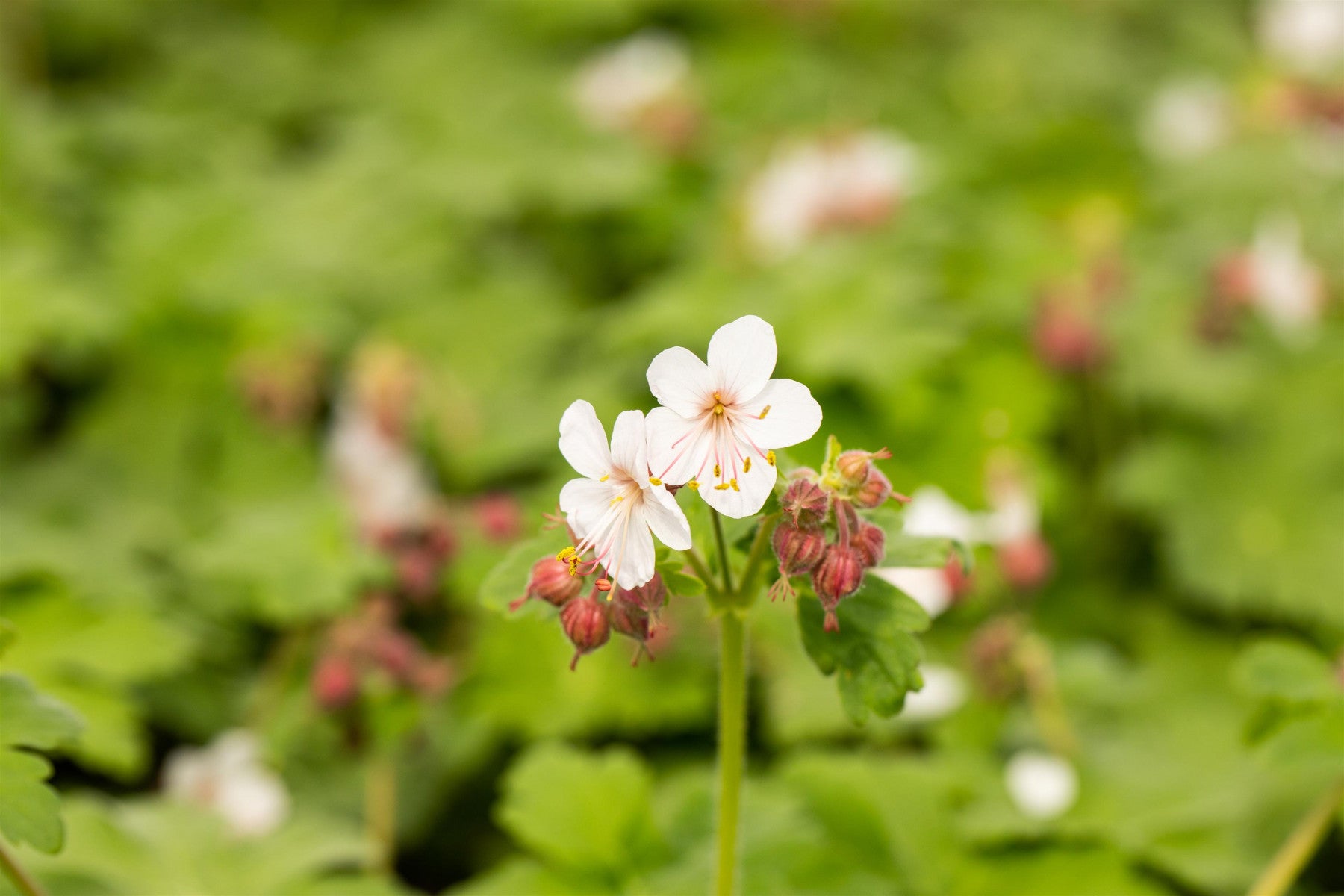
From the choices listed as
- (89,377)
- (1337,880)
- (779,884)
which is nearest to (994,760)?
(1337,880)

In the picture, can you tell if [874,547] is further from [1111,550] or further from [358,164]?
[358,164]

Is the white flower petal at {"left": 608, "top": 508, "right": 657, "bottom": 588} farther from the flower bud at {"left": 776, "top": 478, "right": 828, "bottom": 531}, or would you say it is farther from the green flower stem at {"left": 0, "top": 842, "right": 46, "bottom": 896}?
the green flower stem at {"left": 0, "top": 842, "right": 46, "bottom": 896}

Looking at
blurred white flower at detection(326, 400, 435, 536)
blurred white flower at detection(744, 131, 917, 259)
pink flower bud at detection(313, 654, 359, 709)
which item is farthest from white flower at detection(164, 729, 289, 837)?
blurred white flower at detection(744, 131, 917, 259)

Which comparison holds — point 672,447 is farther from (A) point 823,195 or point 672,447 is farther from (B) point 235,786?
(A) point 823,195

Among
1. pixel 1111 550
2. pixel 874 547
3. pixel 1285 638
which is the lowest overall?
pixel 874 547

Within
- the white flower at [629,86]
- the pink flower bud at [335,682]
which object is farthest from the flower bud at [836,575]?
the white flower at [629,86]

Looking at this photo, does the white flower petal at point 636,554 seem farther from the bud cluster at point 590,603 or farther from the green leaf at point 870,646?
the green leaf at point 870,646

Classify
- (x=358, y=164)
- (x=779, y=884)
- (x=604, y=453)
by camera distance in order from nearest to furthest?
(x=604, y=453), (x=779, y=884), (x=358, y=164)

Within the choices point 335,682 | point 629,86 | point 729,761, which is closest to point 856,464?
point 729,761
